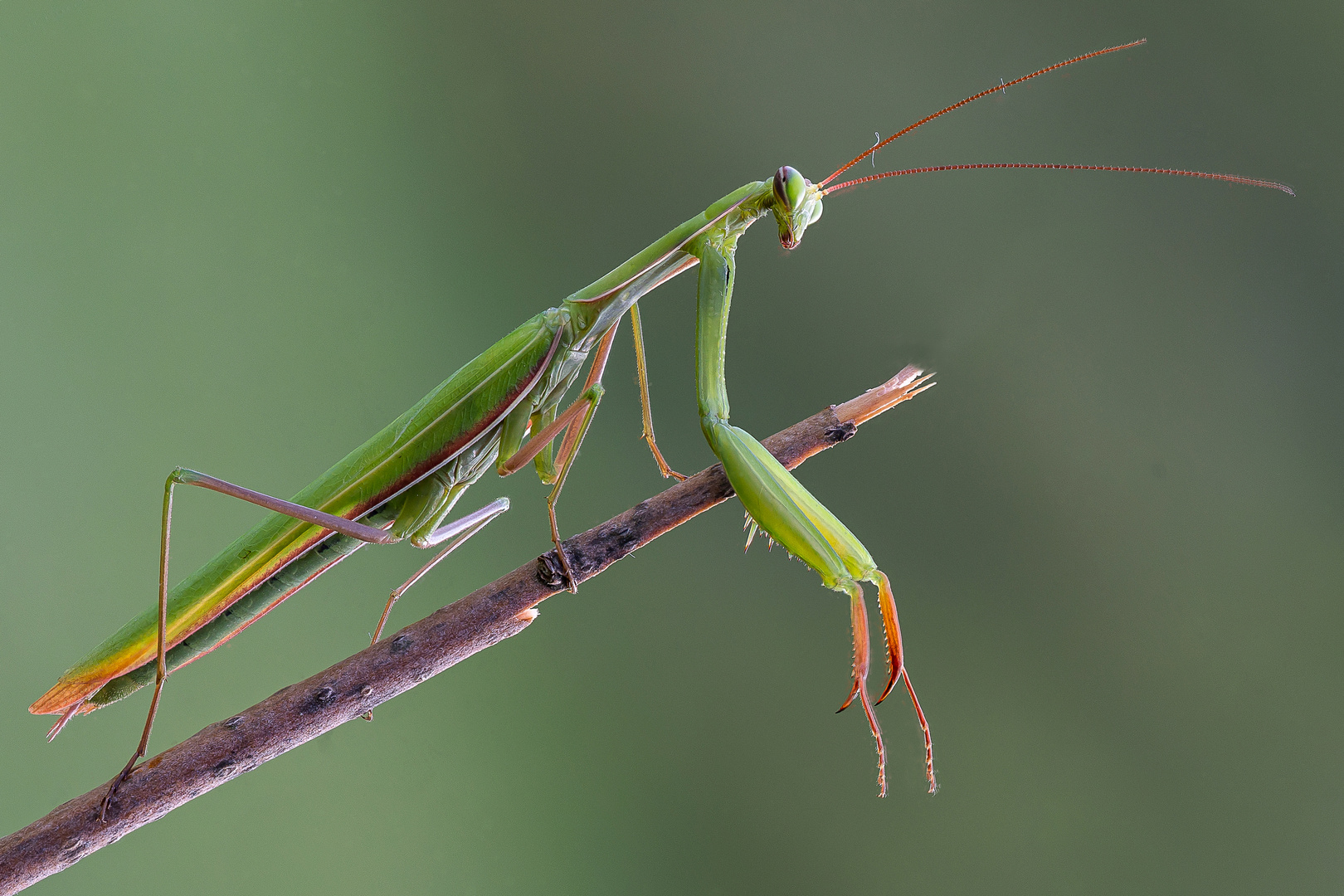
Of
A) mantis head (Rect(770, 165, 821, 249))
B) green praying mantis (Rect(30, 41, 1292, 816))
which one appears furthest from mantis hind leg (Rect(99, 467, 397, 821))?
mantis head (Rect(770, 165, 821, 249))

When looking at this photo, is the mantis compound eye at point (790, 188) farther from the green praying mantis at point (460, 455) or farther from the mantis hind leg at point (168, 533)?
the mantis hind leg at point (168, 533)

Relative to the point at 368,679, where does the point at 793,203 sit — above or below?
above

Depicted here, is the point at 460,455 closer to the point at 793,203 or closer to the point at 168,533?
the point at 168,533

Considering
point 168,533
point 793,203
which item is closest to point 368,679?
point 168,533

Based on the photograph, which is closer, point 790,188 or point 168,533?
point 168,533

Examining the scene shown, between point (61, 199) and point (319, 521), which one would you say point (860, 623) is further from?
point (61, 199)

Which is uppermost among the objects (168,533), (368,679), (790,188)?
(790,188)

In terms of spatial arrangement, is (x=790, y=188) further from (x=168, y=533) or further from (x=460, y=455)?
(x=168, y=533)
